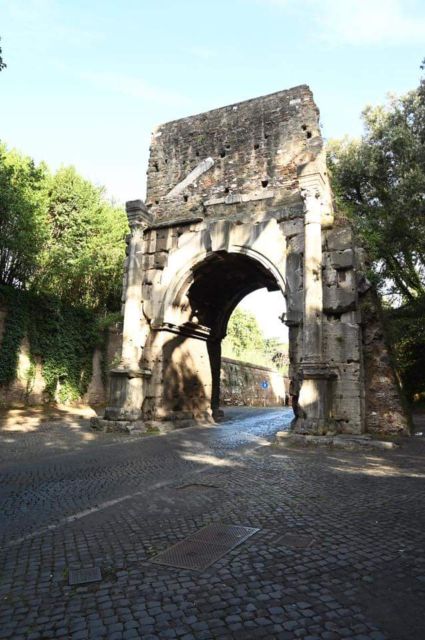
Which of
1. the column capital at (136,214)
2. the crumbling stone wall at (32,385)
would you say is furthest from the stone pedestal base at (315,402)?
the crumbling stone wall at (32,385)

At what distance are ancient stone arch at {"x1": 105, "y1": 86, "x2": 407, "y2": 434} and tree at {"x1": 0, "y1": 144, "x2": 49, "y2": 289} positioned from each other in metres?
5.35

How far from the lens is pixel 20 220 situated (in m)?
16.6

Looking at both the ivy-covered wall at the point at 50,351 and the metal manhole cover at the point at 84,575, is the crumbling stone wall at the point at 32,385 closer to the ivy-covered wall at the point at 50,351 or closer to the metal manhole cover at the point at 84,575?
the ivy-covered wall at the point at 50,351

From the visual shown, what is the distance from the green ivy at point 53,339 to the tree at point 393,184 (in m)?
11.1

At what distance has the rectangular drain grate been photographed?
322cm

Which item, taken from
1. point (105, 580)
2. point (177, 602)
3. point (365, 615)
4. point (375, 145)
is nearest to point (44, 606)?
point (105, 580)

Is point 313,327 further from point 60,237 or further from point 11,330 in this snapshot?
point 60,237

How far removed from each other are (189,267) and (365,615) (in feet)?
34.0

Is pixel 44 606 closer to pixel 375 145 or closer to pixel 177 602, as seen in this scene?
pixel 177 602

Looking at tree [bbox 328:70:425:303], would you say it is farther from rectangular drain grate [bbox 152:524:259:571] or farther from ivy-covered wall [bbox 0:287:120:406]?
rectangular drain grate [bbox 152:524:259:571]

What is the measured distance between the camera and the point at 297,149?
11.7 meters

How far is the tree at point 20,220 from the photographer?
15942 mm

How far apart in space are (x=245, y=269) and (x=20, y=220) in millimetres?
8517

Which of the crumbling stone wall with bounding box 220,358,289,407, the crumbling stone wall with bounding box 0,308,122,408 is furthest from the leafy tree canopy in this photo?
the crumbling stone wall with bounding box 220,358,289,407
